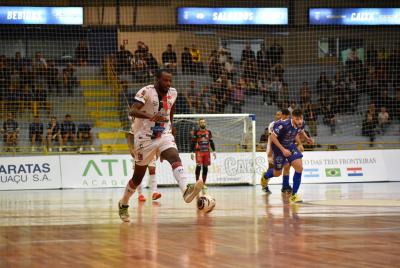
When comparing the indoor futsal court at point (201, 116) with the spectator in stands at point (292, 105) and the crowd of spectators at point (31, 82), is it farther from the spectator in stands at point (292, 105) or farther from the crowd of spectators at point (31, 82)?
the spectator in stands at point (292, 105)

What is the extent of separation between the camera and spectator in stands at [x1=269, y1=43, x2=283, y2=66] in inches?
1363

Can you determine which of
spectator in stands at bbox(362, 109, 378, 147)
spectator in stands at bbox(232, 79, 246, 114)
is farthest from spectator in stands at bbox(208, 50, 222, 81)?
spectator in stands at bbox(362, 109, 378, 147)

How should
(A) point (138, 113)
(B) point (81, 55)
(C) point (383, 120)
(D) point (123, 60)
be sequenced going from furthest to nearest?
(B) point (81, 55)
(C) point (383, 120)
(D) point (123, 60)
(A) point (138, 113)

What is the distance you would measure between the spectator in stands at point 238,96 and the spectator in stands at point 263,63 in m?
1.46

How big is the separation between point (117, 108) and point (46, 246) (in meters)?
23.3

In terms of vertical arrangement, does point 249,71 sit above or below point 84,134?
above

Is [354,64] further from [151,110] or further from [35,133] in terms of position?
[151,110]

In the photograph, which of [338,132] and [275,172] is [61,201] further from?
[338,132]

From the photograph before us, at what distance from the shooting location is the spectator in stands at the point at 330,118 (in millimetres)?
31781

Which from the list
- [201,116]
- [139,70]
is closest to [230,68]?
[139,70]

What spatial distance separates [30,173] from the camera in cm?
2623

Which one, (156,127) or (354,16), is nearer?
(156,127)

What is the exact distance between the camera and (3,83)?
30328mm

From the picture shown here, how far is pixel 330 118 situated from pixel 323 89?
2.06 m
